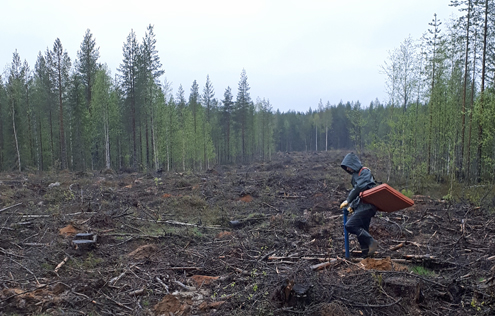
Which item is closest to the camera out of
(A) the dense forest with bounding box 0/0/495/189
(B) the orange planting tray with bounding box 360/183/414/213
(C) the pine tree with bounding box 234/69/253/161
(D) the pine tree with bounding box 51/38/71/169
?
(B) the orange planting tray with bounding box 360/183/414/213

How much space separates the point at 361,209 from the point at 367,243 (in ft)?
2.03

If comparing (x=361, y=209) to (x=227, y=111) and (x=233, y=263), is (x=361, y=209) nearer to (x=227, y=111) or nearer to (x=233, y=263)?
(x=233, y=263)

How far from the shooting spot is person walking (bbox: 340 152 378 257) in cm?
593

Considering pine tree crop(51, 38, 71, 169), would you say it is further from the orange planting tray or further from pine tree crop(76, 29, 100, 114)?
the orange planting tray

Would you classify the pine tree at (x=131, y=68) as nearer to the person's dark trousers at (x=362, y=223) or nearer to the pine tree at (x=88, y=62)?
the pine tree at (x=88, y=62)

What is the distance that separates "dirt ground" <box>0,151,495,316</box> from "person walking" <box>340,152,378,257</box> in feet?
1.29

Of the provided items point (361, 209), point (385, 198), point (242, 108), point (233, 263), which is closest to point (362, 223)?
point (361, 209)

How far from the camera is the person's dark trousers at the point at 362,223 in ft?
19.5

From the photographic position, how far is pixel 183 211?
12.1 m

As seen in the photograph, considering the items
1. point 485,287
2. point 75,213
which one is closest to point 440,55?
point 485,287

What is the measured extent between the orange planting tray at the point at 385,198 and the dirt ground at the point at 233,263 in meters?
1.00

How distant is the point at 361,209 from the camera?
19.7 ft

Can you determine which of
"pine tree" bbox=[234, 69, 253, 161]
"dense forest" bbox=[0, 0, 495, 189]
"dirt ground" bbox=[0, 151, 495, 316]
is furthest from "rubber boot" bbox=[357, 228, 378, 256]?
"pine tree" bbox=[234, 69, 253, 161]

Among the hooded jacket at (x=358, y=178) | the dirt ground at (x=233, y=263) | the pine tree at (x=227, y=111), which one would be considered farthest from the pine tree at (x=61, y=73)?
the hooded jacket at (x=358, y=178)
